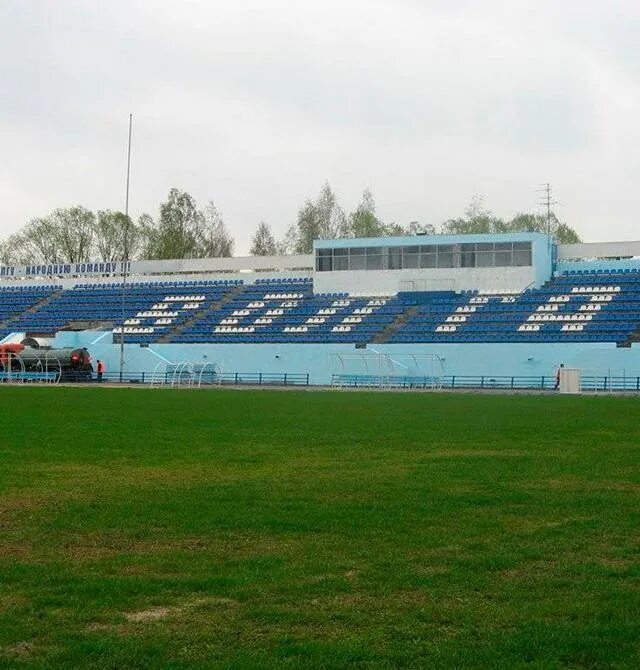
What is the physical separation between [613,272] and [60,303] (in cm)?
4428

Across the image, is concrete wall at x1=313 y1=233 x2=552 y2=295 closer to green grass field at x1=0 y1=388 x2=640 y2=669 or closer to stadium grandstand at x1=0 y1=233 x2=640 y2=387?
stadium grandstand at x1=0 y1=233 x2=640 y2=387

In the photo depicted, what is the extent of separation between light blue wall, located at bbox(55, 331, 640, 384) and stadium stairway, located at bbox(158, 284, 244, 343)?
12.2 feet

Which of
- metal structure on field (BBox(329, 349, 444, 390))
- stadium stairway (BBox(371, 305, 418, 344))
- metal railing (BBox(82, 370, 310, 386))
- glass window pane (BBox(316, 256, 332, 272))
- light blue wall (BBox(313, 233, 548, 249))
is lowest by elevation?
metal railing (BBox(82, 370, 310, 386))

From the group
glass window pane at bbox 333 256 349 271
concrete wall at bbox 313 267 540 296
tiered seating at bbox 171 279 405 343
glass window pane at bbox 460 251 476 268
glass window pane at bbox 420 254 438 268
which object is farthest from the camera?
glass window pane at bbox 333 256 349 271

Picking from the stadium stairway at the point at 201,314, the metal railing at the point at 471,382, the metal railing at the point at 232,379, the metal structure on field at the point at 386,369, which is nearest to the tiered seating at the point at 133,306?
the stadium stairway at the point at 201,314

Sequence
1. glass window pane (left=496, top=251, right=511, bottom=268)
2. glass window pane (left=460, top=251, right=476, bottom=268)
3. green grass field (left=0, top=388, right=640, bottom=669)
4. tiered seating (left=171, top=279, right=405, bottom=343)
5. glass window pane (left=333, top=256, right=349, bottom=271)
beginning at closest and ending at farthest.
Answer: green grass field (left=0, top=388, right=640, bottom=669) → tiered seating (left=171, top=279, right=405, bottom=343) → glass window pane (left=496, top=251, right=511, bottom=268) → glass window pane (left=460, top=251, right=476, bottom=268) → glass window pane (left=333, top=256, right=349, bottom=271)

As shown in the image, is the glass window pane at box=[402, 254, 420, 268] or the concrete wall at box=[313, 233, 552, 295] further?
the glass window pane at box=[402, 254, 420, 268]

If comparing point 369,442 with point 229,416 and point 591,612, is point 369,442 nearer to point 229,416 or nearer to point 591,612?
point 229,416

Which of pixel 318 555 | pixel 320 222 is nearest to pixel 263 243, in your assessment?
pixel 320 222

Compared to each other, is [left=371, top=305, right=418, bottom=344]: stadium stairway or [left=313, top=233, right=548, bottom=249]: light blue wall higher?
[left=313, top=233, right=548, bottom=249]: light blue wall

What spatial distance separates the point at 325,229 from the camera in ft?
368

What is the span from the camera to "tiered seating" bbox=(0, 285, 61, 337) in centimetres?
8506

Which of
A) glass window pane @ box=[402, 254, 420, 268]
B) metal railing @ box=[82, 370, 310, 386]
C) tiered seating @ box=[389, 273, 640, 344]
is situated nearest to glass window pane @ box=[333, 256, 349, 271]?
glass window pane @ box=[402, 254, 420, 268]

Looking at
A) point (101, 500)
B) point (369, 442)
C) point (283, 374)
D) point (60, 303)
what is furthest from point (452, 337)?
point (101, 500)
